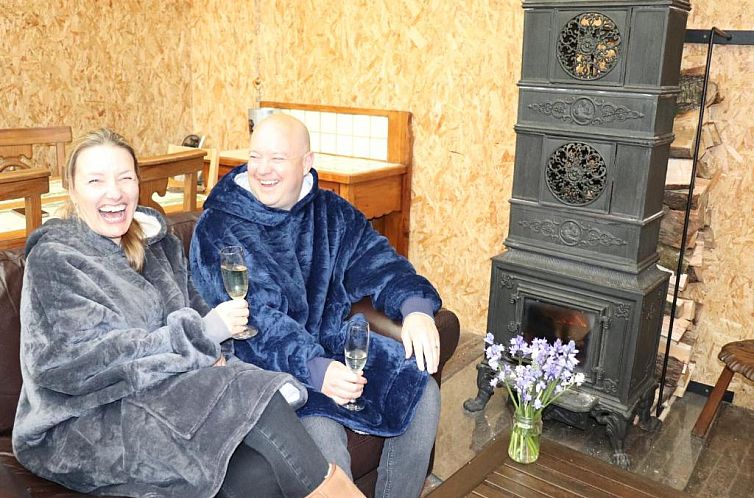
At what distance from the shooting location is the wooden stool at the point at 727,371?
2674 mm

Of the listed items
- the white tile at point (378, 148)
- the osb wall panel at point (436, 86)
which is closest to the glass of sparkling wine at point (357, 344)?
the osb wall panel at point (436, 86)

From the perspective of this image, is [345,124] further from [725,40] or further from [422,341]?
[422,341]

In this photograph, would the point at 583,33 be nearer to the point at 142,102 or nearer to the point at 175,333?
the point at 175,333

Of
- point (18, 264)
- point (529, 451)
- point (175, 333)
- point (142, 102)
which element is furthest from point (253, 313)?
point (142, 102)

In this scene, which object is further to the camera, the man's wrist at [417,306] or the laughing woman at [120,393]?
the man's wrist at [417,306]

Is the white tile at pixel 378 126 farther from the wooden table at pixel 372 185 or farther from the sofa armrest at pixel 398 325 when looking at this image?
the sofa armrest at pixel 398 325

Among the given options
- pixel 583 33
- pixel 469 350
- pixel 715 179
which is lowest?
pixel 469 350

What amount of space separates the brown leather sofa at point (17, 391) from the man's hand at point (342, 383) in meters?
0.16

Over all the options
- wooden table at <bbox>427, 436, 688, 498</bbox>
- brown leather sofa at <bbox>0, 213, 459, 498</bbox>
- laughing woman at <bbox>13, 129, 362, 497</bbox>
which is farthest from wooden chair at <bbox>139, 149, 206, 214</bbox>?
wooden table at <bbox>427, 436, 688, 498</bbox>

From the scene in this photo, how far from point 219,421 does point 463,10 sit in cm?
265

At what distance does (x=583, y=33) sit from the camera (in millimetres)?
2576

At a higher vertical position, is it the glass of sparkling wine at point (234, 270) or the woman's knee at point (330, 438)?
the glass of sparkling wine at point (234, 270)

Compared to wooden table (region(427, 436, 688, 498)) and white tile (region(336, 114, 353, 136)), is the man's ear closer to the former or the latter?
wooden table (region(427, 436, 688, 498))

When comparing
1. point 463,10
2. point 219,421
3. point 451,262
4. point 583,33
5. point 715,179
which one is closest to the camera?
point 219,421
